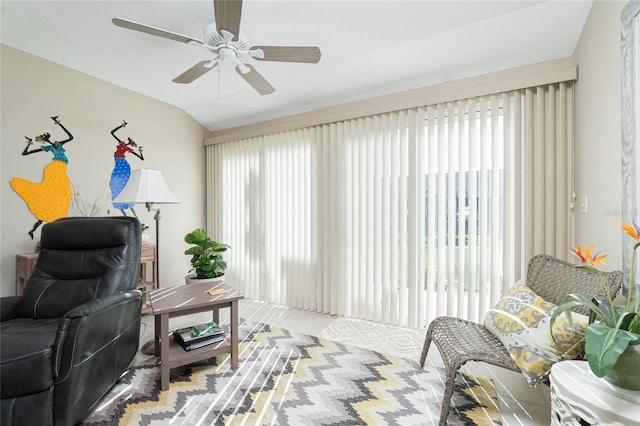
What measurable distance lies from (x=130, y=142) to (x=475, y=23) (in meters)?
3.56

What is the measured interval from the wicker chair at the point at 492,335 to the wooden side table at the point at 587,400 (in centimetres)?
38

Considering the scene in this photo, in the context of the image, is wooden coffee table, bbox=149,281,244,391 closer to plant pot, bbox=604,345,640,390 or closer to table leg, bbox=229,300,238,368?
table leg, bbox=229,300,238,368

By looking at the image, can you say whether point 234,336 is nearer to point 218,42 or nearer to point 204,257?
point 204,257

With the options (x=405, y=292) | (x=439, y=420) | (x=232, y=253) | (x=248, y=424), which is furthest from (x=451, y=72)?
(x=232, y=253)

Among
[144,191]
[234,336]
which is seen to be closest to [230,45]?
[144,191]

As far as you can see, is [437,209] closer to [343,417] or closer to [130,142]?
[343,417]

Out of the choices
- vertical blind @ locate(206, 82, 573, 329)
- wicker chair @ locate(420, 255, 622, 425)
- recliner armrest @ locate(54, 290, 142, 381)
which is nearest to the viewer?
recliner armrest @ locate(54, 290, 142, 381)

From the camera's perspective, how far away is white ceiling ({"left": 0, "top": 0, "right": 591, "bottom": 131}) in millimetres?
1979

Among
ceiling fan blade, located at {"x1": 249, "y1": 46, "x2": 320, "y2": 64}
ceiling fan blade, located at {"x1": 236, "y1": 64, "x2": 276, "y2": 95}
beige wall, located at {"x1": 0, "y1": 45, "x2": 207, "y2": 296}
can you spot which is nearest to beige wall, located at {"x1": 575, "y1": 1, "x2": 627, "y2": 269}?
ceiling fan blade, located at {"x1": 249, "y1": 46, "x2": 320, "y2": 64}

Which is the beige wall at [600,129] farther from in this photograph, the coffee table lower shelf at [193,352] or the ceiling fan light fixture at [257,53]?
the coffee table lower shelf at [193,352]

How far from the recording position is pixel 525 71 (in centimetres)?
232

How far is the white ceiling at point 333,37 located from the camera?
198 cm

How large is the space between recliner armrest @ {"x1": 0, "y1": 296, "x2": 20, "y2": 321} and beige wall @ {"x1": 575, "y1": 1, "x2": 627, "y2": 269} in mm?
3433

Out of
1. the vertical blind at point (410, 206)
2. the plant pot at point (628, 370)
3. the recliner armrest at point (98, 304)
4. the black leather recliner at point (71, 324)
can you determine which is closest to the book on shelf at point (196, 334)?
the black leather recliner at point (71, 324)
